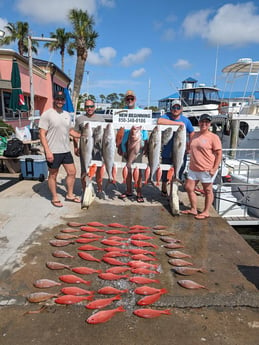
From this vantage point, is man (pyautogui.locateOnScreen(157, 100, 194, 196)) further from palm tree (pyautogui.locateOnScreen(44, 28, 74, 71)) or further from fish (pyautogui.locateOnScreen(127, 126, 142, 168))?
palm tree (pyautogui.locateOnScreen(44, 28, 74, 71))

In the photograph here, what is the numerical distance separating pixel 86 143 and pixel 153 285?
9.55 ft

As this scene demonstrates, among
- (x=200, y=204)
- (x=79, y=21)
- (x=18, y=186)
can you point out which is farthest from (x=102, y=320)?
(x=79, y=21)

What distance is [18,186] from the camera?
266 inches

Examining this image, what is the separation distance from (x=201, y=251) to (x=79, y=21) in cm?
2848

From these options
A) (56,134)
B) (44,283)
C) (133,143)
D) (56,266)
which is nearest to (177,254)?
(56,266)

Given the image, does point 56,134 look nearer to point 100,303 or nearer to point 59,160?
point 59,160

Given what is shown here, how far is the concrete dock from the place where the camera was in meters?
2.30

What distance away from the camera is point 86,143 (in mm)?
5012

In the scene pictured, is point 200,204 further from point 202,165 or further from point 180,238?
point 180,238

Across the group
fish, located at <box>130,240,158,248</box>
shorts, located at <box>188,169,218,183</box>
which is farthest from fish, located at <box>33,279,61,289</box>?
shorts, located at <box>188,169,218,183</box>

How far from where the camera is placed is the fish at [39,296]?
2680 mm

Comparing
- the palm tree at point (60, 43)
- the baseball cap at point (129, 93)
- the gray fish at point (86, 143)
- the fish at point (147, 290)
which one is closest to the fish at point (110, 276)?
the fish at point (147, 290)

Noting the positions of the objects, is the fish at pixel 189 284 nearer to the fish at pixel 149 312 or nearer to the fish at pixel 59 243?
the fish at pixel 149 312

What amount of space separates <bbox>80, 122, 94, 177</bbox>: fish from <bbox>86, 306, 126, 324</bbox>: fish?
3.09 m
